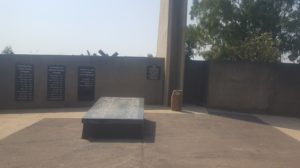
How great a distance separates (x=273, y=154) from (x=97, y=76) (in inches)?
414

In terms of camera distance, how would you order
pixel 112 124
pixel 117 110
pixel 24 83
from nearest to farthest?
pixel 112 124, pixel 117 110, pixel 24 83

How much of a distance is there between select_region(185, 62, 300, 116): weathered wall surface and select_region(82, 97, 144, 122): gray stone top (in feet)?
16.3

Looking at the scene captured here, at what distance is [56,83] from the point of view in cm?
1838

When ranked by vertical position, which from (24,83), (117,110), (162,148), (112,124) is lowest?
(162,148)

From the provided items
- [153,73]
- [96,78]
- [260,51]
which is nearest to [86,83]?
[96,78]

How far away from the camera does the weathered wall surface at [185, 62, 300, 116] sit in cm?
1794

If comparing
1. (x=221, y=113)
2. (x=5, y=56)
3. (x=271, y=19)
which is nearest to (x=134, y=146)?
(x=221, y=113)

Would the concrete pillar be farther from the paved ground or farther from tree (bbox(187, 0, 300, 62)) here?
tree (bbox(187, 0, 300, 62))

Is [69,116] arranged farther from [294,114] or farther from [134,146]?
[294,114]

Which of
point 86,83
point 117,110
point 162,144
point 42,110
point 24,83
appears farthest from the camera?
point 86,83

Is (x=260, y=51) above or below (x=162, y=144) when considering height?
above

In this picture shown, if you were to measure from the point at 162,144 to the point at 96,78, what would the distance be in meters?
9.03

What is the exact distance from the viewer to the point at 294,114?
18.1 meters

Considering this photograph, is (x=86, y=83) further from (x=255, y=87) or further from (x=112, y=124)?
(x=112, y=124)
